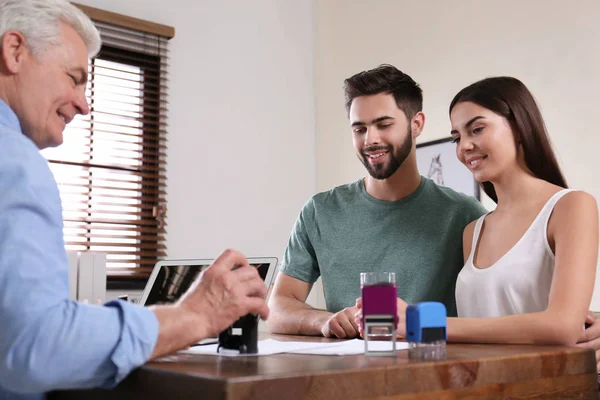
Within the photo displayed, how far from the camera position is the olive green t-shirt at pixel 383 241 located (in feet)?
6.50

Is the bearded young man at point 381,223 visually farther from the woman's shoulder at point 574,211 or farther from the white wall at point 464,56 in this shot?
the white wall at point 464,56

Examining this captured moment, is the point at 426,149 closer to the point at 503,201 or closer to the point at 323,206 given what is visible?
the point at 323,206

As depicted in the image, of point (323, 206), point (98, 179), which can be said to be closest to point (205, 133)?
point (98, 179)

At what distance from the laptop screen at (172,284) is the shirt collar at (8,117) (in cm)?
116

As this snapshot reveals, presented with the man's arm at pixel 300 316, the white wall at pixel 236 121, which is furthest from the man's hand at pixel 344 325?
the white wall at pixel 236 121

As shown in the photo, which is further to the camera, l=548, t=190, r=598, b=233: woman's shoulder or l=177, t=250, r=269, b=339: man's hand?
l=548, t=190, r=598, b=233: woman's shoulder

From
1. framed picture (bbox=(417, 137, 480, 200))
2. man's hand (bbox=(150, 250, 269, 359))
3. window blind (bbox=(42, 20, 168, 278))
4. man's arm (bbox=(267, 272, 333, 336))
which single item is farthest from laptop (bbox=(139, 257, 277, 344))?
framed picture (bbox=(417, 137, 480, 200))

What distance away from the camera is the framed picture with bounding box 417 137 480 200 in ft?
12.0

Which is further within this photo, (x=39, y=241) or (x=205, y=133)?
(x=205, y=133)

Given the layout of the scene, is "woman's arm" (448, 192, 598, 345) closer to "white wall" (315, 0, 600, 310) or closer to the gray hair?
the gray hair

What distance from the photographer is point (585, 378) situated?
1.15 meters

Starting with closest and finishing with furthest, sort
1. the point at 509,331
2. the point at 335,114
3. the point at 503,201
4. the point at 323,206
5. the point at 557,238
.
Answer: the point at 509,331
the point at 557,238
the point at 503,201
the point at 323,206
the point at 335,114

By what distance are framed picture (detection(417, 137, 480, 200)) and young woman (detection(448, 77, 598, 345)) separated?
1.81 metres

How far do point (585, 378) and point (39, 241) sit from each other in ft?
3.02
